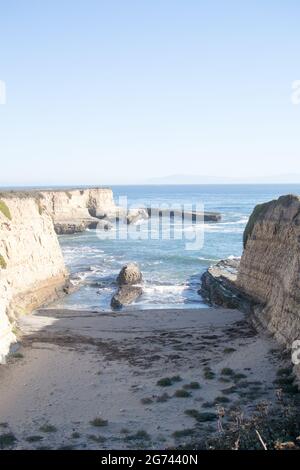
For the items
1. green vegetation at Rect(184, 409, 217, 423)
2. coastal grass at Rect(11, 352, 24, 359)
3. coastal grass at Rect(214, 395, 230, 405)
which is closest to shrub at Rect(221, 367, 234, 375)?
coastal grass at Rect(214, 395, 230, 405)

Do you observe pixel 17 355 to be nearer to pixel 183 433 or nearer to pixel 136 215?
pixel 183 433

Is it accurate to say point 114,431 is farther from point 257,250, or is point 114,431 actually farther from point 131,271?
point 131,271

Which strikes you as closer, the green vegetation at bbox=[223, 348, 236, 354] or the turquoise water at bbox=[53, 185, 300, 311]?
the green vegetation at bbox=[223, 348, 236, 354]

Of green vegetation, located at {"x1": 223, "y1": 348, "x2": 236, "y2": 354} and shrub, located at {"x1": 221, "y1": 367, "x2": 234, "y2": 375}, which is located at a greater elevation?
shrub, located at {"x1": 221, "y1": 367, "x2": 234, "y2": 375}

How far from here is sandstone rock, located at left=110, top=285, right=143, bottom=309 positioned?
3902 cm

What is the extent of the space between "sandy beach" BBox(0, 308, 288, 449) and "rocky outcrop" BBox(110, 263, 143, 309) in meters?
7.25

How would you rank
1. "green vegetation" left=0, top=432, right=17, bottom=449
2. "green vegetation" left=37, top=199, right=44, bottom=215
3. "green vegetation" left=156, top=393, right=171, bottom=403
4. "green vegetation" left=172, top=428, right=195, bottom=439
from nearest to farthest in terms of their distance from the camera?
"green vegetation" left=0, top=432, right=17, bottom=449, "green vegetation" left=172, top=428, right=195, bottom=439, "green vegetation" left=156, top=393, right=171, bottom=403, "green vegetation" left=37, top=199, right=44, bottom=215

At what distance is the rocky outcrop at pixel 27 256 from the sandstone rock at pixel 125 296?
471 centimetres

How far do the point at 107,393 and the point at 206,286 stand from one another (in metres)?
23.1

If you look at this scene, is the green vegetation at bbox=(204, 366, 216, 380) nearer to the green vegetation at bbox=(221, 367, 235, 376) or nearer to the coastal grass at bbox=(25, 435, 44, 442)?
the green vegetation at bbox=(221, 367, 235, 376)

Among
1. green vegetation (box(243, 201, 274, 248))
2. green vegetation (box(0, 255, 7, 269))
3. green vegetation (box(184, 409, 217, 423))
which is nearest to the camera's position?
green vegetation (box(184, 409, 217, 423))

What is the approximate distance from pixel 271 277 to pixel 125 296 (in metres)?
13.2

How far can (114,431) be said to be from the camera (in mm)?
16469
